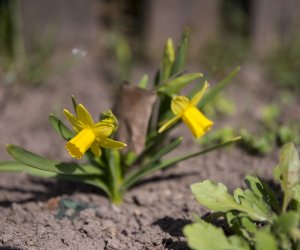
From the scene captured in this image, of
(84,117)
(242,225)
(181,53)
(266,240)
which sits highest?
(181,53)

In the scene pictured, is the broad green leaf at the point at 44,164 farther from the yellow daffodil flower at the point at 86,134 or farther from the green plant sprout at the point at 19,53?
the green plant sprout at the point at 19,53

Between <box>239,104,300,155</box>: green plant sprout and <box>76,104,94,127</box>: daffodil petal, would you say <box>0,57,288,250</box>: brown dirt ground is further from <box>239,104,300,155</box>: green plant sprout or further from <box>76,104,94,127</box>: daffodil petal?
<box>76,104,94,127</box>: daffodil petal

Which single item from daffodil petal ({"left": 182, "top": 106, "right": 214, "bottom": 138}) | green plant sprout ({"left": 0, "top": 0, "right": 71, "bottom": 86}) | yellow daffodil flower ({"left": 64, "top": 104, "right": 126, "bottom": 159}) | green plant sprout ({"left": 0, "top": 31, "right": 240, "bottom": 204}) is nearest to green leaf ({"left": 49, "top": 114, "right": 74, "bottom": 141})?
green plant sprout ({"left": 0, "top": 31, "right": 240, "bottom": 204})

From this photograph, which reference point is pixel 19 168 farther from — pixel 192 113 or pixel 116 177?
pixel 192 113

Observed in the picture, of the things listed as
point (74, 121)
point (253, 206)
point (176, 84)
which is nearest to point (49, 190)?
point (74, 121)

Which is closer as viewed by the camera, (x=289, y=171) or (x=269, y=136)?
(x=289, y=171)

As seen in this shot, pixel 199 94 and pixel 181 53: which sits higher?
pixel 181 53
